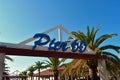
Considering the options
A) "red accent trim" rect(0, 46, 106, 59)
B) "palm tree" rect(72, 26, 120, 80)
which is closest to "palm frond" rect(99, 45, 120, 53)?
"palm tree" rect(72, 26, 120, 80)

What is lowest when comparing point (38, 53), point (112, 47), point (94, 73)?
point (94, 73)

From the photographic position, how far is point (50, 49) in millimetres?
17438

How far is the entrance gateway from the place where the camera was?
15.8m

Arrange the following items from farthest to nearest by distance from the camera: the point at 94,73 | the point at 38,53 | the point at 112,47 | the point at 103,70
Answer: the point at 112,47 → the point at 94,73 → the point at 103,70 → the point at 38,53

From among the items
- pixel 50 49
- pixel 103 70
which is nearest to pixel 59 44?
pixel 50 49

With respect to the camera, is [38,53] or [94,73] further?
[94,73]

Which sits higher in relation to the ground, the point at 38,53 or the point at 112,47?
the point at 112,47

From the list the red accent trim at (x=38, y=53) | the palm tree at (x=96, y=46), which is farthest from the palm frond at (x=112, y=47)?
the red accent trim at (x=38, y=53)

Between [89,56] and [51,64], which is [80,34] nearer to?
[89,56]

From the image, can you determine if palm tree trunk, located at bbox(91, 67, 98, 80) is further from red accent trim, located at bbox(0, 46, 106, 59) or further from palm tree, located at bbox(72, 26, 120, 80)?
red accent trim, located at bbox(0, 46, 106, 59)

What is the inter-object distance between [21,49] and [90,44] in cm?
874

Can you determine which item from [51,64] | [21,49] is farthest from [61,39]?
[51,64]

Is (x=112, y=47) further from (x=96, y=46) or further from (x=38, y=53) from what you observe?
(x=38, y=53)

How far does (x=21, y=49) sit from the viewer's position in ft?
53.1
